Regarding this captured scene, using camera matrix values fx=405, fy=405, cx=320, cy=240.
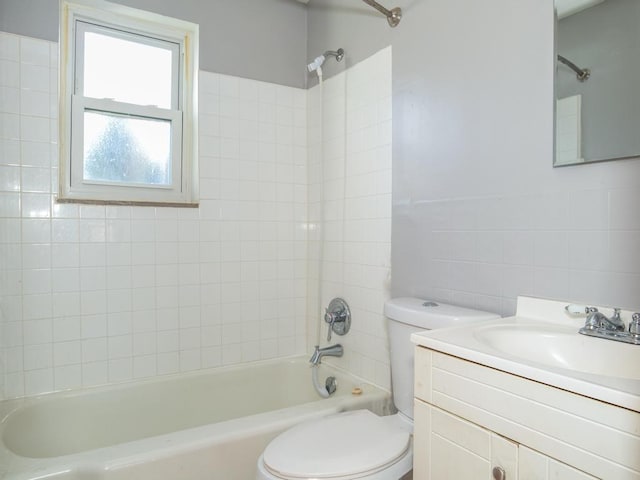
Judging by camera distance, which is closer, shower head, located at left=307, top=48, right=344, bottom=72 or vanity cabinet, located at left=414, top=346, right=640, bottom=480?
vanity cabinet, located at left=414, top=346, right=640, bottom=480

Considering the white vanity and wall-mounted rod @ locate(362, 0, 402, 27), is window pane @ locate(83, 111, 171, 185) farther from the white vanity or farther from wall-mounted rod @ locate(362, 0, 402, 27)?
the white vanity

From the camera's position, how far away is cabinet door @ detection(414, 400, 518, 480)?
827mm

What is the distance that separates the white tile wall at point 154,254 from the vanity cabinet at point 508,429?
4.53ft

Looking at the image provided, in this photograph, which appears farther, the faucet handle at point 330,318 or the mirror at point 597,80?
the faucet handle at point 330,318

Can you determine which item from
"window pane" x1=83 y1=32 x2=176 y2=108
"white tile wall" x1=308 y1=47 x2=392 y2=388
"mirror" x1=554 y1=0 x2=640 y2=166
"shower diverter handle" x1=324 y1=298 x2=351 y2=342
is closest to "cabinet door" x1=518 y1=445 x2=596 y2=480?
"mirror" x1=554 y1=0 x2=640 y2=166

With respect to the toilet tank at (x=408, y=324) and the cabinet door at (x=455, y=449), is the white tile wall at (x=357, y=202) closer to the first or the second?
the toilet tank at (x=408, y=324)

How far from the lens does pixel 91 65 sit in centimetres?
195

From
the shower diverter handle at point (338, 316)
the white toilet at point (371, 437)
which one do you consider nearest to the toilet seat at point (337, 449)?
the white toilet at point (371, 437)

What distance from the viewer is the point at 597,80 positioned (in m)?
1.09

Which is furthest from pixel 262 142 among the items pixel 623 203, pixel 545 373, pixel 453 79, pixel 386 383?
pixel 545 373

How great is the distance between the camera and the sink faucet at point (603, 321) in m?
0.99

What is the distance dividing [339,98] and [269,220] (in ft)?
2.50

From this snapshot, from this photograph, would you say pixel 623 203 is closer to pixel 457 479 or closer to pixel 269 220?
pixel 457 479

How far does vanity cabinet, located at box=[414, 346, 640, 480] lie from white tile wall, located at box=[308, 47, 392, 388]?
32.5 inches
